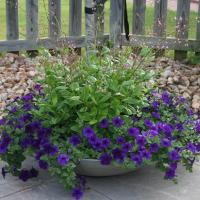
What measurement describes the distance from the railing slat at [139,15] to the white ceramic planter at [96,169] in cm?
299

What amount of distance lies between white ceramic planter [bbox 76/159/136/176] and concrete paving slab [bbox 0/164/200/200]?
0.06 metres

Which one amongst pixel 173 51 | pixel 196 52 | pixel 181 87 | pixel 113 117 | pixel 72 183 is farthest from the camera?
pixel 173 51

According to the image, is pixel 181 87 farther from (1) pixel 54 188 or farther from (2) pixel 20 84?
(1) pixel 54 188

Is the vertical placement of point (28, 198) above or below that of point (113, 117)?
below

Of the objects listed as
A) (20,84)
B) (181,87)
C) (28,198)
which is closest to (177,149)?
(28,198)

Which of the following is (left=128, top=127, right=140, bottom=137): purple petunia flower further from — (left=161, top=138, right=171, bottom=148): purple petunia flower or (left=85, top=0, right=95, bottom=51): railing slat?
(left=85, top=0, right=95, bottom=51): railing slat

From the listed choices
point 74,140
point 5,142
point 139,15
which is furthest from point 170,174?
point 139,15

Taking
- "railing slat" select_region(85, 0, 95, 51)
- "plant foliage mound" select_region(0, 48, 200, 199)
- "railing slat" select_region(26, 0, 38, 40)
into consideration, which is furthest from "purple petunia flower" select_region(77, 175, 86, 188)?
"railing slat" select_region(26, 0, 38, 40)

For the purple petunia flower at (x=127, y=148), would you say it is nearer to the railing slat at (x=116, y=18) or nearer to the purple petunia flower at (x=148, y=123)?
the purple petunia flower at (x=148, y=123)

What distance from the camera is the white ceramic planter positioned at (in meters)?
2.77

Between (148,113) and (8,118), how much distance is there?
860mm

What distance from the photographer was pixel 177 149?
282 cm

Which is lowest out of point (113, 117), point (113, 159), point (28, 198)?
point (28, 198)

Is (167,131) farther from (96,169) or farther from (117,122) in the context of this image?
(96,169)
